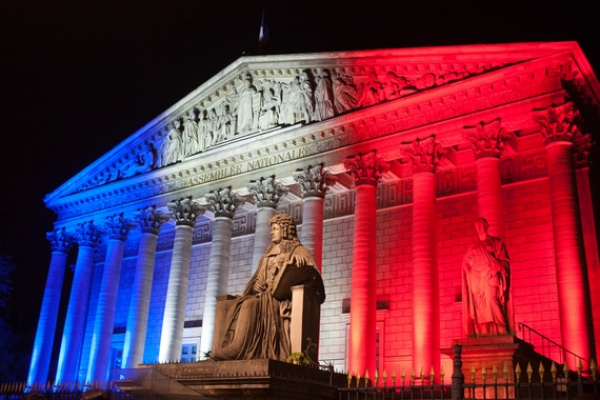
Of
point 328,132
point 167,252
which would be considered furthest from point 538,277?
point 167,252

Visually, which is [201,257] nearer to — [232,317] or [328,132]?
[328,132]

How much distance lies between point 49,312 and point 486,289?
26.1m

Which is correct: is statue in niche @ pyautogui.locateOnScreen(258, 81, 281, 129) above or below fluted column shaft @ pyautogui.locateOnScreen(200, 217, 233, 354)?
above

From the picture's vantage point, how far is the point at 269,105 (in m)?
28.2

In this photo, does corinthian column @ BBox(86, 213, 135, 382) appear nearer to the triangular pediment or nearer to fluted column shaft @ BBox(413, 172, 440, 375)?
the triangular pediment

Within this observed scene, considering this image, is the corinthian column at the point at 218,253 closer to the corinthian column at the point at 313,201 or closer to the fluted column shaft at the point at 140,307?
the fluted column shaft at the point at 140,307

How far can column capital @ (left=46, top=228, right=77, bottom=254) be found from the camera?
114 feet

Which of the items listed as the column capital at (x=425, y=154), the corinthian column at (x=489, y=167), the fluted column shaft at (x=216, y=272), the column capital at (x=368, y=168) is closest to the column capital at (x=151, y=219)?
the fluted column shaft at (x=216, y=272)

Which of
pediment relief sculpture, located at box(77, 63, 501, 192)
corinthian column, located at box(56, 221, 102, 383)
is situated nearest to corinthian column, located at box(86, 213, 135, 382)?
corinthian column, located at box(56, 221, 102, 383)

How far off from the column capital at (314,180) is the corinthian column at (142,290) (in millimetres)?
8796

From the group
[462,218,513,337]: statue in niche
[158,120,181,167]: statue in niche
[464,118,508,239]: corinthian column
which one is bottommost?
[462,218,513,337]: statue in niche

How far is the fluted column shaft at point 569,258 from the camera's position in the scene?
1830 centimetres

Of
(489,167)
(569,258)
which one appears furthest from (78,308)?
(569,258)

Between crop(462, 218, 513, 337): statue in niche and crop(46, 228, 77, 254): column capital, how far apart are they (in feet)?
86.4
